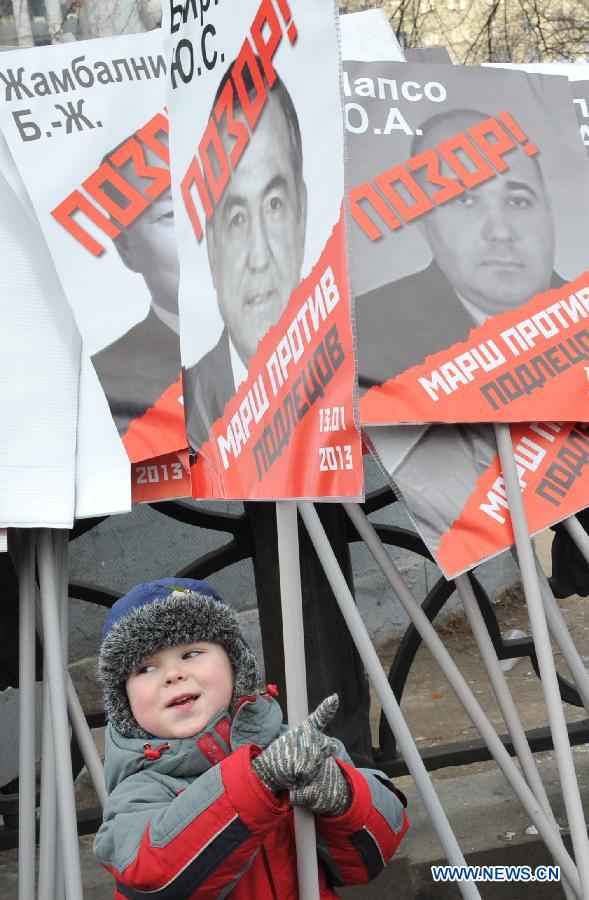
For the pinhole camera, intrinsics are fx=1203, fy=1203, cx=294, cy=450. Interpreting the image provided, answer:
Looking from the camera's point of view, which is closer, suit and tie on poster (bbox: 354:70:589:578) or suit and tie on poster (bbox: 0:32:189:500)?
suit and tie on poster (bbox: 354:70:589:578)

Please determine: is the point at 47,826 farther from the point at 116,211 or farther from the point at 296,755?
the point at 116,211

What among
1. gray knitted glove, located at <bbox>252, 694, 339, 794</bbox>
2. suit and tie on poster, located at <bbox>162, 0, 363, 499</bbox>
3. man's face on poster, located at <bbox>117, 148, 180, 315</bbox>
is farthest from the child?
man's face on poster, located at <bbox>117, 148, 180, 315</bbox>

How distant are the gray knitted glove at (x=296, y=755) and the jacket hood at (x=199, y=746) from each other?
15 cm

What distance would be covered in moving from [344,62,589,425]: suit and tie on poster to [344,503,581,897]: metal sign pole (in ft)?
1.14

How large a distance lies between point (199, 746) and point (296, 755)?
0.23 meters

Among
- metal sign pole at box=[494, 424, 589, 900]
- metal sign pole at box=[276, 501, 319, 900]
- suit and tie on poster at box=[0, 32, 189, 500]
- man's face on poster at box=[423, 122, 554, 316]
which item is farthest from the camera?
suit and tie on poster at box=[0, 32, 189, 500]

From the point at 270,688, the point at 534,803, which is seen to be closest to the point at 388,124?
the point at 270,688

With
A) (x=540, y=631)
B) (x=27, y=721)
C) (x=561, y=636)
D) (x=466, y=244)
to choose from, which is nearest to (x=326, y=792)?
(x=540, y=631)

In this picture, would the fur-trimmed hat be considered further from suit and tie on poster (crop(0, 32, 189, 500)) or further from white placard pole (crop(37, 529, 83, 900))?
suit and tie on poster (crop(0, 32, 189, 500))

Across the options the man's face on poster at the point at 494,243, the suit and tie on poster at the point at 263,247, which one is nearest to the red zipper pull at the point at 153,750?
the suit and tie on poster at the point at 263,247

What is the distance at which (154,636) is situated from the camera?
74.0 inches

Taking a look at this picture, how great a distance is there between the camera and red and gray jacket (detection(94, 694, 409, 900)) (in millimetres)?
1667

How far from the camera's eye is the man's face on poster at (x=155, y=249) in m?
2.63

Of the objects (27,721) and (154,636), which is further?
(27,721)
